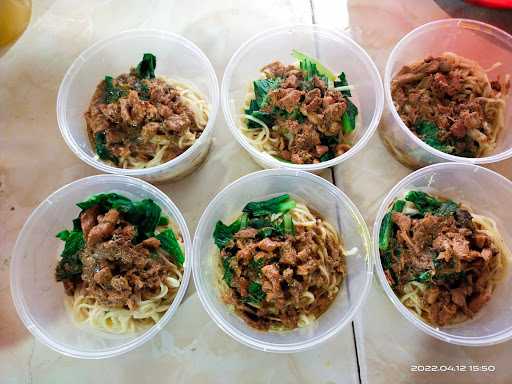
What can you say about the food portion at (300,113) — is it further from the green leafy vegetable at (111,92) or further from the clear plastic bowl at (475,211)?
the green leafy vegetable at (111,92)

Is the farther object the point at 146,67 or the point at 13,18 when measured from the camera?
the point at 13,18

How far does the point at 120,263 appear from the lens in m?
1.62

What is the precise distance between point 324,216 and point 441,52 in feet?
2.98

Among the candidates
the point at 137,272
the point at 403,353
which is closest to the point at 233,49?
the point at 137,272

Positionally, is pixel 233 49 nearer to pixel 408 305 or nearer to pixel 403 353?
pixel 408 305

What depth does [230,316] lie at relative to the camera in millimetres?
1649

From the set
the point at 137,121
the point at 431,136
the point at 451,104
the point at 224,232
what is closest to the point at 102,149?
the point at 137,121

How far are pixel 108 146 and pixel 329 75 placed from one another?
944 mm

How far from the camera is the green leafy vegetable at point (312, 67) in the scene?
1892 millimetres

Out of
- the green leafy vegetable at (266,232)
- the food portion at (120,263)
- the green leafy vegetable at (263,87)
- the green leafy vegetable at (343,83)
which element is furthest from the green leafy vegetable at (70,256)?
the green leafy vegetable at (343,83)

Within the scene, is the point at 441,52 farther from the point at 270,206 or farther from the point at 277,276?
the point at 277,276

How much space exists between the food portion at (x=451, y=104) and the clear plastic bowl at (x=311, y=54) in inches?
5.6

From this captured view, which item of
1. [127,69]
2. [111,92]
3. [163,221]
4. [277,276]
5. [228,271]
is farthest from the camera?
[127,69]

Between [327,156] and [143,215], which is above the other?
[327,156]
